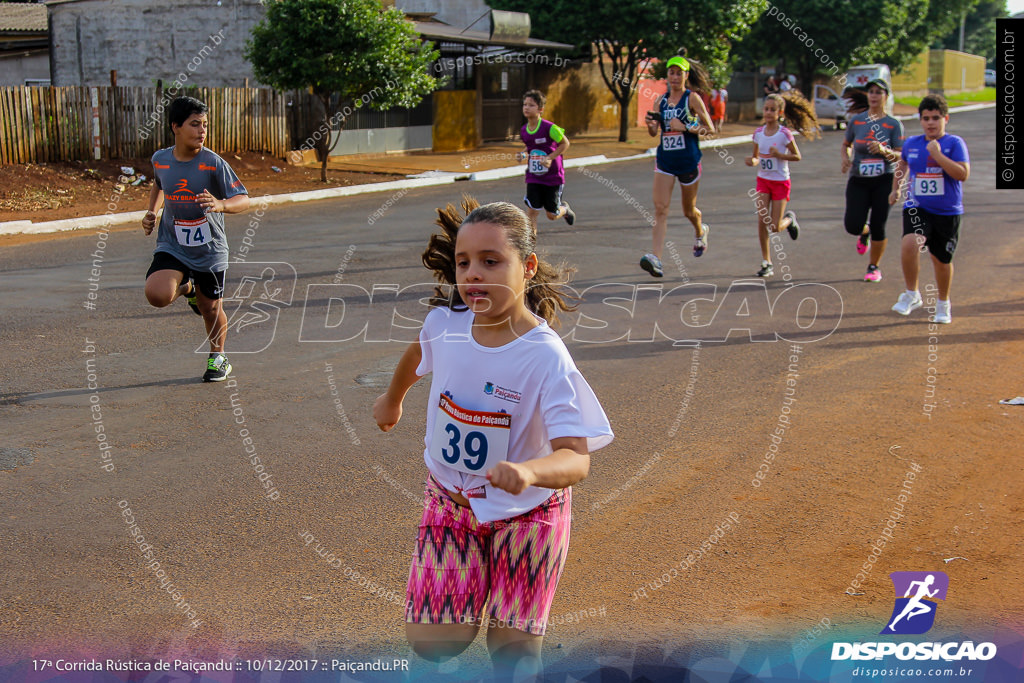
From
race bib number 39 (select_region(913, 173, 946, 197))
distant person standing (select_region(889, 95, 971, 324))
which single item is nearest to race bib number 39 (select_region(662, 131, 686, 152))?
distant person standing (select_region(889, 95, 971, 324))

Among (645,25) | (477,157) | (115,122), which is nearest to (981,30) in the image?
(645,25)

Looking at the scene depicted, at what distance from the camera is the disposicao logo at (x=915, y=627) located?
3.62 meters

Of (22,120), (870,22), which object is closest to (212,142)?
(22,120)

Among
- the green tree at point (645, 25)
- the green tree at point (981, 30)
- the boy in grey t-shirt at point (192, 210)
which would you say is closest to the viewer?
the boy in grey t-shirt at point (192, 210)

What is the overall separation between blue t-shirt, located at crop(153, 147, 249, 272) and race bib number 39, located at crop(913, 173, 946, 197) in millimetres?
5440

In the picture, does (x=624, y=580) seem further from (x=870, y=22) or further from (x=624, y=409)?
(x=870, y=22)

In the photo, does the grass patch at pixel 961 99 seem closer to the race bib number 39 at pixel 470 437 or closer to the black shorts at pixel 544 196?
the black shorts at pixel 544 196

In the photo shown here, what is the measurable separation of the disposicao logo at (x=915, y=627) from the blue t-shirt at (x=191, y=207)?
479 cm

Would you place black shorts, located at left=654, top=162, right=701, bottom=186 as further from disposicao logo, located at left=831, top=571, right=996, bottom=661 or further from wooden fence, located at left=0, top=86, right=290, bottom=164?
wooden fence, located at left=0, top=86, right=290, bottom=164

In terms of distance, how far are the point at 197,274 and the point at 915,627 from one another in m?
5.04

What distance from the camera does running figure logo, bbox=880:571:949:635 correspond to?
3791 mm

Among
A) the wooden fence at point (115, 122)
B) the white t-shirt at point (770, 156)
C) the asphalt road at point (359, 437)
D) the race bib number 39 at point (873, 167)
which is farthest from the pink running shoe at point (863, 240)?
the wooden fence at point (115, 122)

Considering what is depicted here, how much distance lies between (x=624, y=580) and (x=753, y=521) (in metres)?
0.90

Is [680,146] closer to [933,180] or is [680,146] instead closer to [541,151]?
[541,151]
